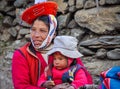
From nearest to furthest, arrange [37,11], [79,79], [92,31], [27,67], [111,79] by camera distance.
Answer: [111,79]
[79,79]
[27,67]
[37,11]
[92,31]

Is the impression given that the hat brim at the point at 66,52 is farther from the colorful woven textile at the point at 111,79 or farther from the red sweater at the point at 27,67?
the colorful woven textile at the point at 111,79

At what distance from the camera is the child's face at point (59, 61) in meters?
2.83

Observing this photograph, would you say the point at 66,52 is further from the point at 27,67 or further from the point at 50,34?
the point at 27,67

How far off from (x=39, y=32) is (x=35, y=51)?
0.17 meters

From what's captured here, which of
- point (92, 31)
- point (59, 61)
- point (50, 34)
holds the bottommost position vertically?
point (92, 31)

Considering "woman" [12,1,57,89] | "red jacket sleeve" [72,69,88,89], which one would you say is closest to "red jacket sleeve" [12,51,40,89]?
"woman" [12,1,57,89]

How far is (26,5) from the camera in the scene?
5.68 m

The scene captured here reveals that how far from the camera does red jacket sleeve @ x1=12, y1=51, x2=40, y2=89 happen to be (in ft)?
9.45

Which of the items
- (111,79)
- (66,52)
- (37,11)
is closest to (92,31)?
(37,11)

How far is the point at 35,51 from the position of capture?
300cm

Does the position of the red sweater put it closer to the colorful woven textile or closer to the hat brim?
the hat brim

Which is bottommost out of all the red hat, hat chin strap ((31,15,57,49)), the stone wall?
the stone wall

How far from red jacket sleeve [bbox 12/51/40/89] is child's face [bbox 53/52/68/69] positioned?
0.24m

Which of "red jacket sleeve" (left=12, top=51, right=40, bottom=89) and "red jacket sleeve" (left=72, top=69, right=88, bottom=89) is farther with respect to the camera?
"red jacket sleeve" (left=12, top=51, right=40, bottom=89)
